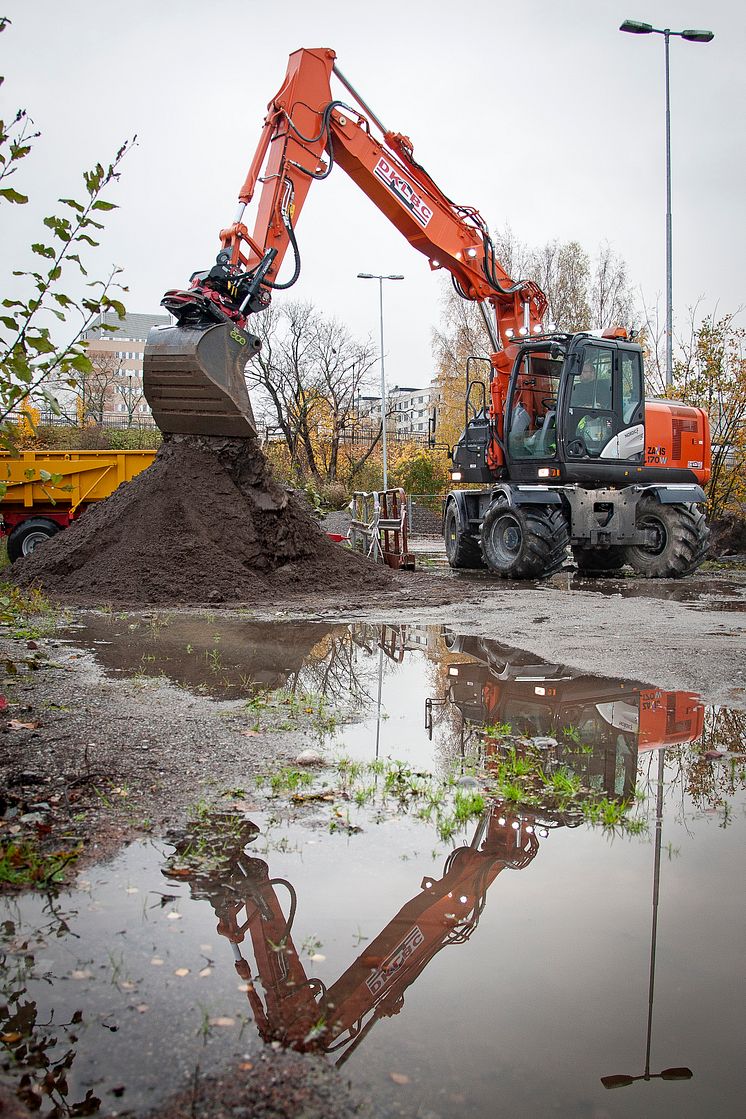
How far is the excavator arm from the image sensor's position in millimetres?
12672

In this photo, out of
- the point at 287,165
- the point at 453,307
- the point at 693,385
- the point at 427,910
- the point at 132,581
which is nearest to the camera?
the point at 427,910

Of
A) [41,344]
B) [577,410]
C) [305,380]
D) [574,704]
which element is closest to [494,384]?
[577,410]

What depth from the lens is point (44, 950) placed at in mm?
2938

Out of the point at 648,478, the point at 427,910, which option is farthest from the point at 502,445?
the point at 427,910

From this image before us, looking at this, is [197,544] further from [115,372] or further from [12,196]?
[115,372]

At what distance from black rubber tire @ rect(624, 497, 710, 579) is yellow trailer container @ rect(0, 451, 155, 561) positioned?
10.1 metres

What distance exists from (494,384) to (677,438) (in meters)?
3.72

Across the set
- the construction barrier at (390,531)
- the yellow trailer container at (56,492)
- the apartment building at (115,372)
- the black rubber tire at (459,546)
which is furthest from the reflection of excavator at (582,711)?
the yellow trailer container at (56,492)

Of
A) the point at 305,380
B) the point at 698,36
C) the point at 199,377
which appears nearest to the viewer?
the point at 199,377

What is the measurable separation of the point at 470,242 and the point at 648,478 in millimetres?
5397

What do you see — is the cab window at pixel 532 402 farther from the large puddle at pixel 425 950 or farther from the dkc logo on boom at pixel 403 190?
the large puddle at pixel 425 950

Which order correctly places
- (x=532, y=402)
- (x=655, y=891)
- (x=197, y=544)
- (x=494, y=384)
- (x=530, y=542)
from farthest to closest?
(x=494, y=384) → (x=532, y=402) → (x=530, y=542) → (x=197, y=544) → (x=655, y=891)

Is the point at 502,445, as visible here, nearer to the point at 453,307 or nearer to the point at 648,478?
the point at 648,478

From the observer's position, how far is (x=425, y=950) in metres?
3.04
